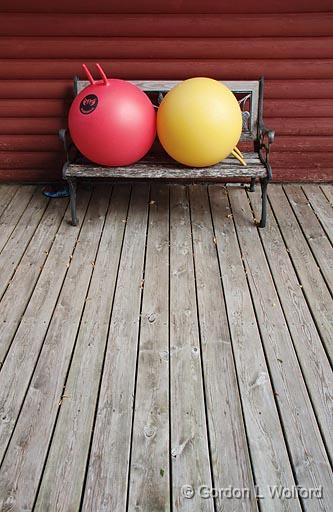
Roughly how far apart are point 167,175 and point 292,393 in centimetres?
176

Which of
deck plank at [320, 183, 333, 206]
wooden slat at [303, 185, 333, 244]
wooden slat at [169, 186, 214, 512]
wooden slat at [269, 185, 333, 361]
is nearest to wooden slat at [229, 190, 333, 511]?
wooden slat at [269, 185, 333, 361]

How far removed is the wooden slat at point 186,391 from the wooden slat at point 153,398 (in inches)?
1.3

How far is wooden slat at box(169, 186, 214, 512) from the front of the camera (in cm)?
187

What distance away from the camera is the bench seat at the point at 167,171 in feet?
11.2

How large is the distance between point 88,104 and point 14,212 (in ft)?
3.54

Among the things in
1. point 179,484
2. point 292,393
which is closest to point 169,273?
point 292,393

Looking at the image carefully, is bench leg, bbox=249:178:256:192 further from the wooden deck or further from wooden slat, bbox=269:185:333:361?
the wooden deck

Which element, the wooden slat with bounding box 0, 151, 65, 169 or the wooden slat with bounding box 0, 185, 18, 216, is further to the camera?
Answer: the wooden slat with bounding box 0, 151, 65, 169

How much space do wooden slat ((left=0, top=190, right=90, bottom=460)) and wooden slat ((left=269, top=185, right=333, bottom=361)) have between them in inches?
56.6

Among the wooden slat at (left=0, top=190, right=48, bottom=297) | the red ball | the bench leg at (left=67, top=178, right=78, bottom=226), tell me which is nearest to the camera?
the wooden slat at (left=0, top=190, right=48, bottom=297)

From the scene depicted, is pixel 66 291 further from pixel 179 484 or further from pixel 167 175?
pixel 179 484

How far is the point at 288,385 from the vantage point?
2.26 meters

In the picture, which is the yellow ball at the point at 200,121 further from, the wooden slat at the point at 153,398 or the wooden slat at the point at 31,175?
the wooden slat at the point at 31,175

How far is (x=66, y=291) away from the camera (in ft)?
9.59
